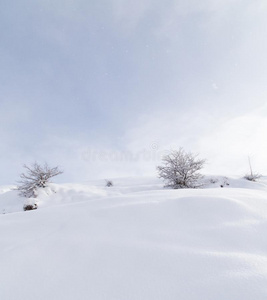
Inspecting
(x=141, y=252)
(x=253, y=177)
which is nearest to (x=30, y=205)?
(x=141, y=252)

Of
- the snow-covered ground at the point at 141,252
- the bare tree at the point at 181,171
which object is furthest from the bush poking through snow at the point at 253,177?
the snow-covered ground at the point at 141,252

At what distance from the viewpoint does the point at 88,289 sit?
112 centimetres

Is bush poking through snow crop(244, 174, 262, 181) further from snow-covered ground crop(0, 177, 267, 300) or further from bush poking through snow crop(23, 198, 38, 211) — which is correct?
bush poking through snow crop(23, 198, 38, 211)

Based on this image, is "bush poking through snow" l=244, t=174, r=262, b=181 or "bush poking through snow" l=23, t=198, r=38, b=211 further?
"bush poking through snow" l=244, t=174, r=262, b=181

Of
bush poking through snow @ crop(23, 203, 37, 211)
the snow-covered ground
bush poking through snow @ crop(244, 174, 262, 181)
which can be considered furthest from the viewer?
bush poking through snow @ crop(244, 174, 262, 181)

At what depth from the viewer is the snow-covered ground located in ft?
3.51

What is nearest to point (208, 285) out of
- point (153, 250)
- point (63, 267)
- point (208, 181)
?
point (153, 250)

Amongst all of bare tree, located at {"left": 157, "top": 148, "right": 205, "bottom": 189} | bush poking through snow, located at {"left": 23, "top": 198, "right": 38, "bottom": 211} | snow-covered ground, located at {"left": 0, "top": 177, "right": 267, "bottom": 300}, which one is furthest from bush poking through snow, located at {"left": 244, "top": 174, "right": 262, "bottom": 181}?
bush poking through snow, located at {"left": 23, "top": 198, "right": 38, "bottom": 211}

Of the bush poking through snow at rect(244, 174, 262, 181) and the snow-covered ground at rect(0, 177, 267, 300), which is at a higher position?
the bush poking through snow at rect(244, 174, 262, 181)

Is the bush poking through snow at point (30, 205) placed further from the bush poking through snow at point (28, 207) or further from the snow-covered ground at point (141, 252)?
the snow-covered ground at point (141, 252)

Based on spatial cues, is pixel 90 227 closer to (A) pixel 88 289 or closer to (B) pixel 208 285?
(A) pixel 88 289

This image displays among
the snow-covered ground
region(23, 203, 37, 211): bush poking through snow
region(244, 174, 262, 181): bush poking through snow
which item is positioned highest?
A: region(244, 174, 262, 181): bush poking through snow

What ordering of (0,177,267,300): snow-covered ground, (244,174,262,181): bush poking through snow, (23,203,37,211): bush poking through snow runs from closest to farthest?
(0,177,267,300): snow-covered ground
(23,203,37,211): bush poking through snow
(244,174,262,181): bush poking through snow

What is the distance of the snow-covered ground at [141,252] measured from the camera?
107 centimetres
